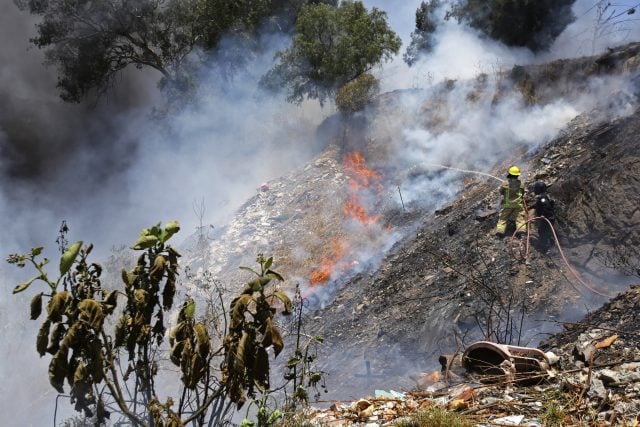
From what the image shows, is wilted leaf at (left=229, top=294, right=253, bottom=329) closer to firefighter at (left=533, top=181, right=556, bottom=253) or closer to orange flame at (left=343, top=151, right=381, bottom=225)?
firefighter at (left=533, top=181, right=556, bottom=253)

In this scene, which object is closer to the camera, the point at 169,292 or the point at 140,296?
the point at 140,296

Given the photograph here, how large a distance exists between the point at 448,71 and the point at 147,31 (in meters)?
10.4

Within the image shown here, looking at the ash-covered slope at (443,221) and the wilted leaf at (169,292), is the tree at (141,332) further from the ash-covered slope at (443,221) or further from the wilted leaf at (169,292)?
the ash-covered slope at (443,221)

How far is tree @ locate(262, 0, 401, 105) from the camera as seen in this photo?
59.8 feet

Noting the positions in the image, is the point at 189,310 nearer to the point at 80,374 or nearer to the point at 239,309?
the point at 239,309

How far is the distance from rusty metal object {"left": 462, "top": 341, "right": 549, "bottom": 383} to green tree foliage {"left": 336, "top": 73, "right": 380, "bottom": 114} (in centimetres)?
1409

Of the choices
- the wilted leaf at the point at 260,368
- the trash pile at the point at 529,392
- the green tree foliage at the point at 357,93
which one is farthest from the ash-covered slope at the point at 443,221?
the wilted leaf at the point at 260,368

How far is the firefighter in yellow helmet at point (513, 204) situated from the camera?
8094 mm

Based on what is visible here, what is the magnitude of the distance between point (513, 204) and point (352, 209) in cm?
626

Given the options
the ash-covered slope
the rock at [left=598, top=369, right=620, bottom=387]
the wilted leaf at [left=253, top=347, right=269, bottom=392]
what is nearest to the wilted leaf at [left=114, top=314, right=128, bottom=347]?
the wilted leaf at [left=253, top=347, right=269, bottom=392]

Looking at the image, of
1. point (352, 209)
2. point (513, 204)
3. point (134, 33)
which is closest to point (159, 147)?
point (134, 33)

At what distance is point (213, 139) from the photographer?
21328mm

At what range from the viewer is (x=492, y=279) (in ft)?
25.3

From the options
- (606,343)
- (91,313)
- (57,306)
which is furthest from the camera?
(606,343)
